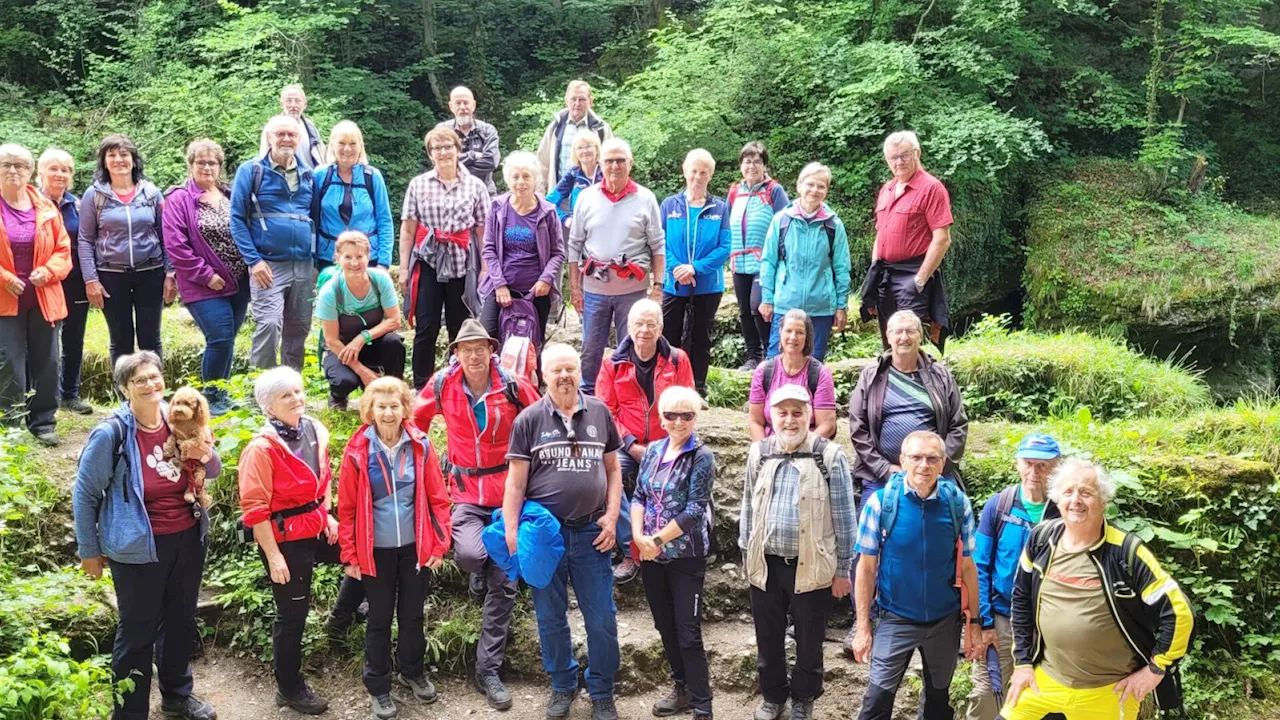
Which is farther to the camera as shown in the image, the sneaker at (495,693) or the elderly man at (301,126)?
the elderly man at (301,126)

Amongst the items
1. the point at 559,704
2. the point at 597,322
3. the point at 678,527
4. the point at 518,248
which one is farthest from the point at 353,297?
the point at 559,704

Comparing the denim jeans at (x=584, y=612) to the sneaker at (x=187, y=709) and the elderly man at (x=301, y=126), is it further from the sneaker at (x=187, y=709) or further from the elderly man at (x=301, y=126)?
the elderly man at (x=301, y=126)

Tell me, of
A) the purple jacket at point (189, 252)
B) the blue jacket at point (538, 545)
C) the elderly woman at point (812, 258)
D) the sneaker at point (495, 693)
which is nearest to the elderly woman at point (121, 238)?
the purple jacket at point (189, 252)

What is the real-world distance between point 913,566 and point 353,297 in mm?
4060

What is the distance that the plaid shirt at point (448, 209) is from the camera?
7.53m

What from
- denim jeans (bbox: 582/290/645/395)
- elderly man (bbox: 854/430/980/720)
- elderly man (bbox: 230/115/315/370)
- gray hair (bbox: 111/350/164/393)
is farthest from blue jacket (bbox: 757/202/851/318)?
gray hair (bbox: 111/350/164/393)

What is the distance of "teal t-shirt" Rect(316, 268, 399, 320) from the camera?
265 inches

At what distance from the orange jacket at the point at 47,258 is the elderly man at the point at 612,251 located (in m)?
3.57

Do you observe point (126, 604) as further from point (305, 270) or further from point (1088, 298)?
point (1088, 298)

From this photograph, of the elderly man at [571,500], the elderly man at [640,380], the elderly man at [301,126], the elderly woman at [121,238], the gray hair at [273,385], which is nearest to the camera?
the gray hair at [273,385]

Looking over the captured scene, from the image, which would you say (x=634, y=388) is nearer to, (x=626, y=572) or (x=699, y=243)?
(x=626, y=572)

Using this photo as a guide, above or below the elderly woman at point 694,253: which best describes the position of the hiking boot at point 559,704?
below

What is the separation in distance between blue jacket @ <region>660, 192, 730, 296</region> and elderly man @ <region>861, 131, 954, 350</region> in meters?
1.21

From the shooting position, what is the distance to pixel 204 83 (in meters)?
13.6
